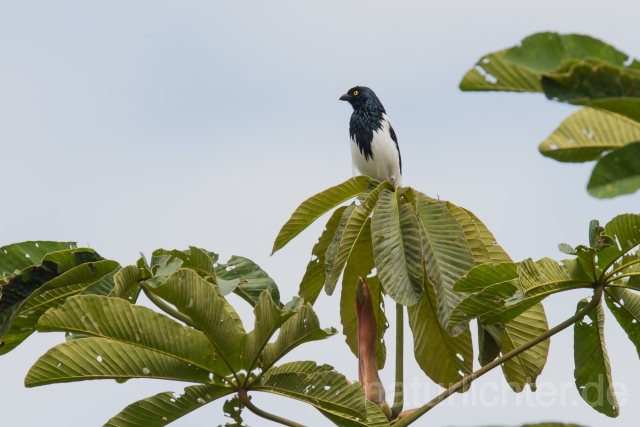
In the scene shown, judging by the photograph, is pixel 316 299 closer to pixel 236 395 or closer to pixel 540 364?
pixel 236 395

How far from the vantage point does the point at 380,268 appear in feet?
8.59

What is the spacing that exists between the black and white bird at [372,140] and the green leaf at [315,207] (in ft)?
8.29

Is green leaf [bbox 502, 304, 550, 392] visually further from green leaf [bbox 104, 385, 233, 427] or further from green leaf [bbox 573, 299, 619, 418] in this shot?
green leaf [bbox 104, 385, 233, 427]

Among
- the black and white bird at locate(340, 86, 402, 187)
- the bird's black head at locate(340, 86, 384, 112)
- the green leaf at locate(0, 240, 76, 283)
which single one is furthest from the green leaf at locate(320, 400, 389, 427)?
the bird's black head at locate(340, 86, 384, 112)

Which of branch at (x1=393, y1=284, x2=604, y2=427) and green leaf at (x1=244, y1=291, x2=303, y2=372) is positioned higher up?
green leaf at (x1=244, y1=291, x2=303, y2=372)

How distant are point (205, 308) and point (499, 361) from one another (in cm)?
84

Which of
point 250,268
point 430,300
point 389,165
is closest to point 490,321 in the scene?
point 430,300

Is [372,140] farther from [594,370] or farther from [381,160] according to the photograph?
[594,370]

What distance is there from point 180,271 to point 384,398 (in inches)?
28.3

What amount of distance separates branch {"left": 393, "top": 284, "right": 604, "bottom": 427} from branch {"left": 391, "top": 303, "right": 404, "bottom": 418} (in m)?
0.07

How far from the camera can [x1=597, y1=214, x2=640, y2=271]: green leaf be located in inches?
101

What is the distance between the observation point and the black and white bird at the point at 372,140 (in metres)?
5.61

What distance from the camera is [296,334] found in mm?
2457

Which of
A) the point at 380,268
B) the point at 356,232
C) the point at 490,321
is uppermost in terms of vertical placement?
the point at 356,232
